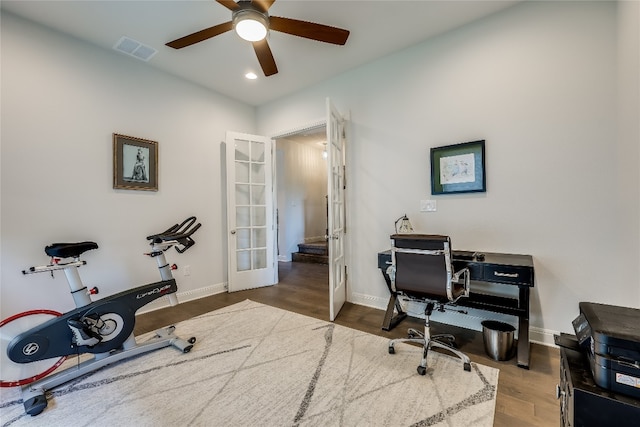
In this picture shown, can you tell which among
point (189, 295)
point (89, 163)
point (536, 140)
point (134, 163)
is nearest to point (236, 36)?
point (134, 163)

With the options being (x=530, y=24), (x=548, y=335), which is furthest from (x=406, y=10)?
(x=548, y=335)

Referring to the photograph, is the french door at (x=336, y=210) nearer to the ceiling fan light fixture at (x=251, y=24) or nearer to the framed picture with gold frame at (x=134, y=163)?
the ceiling fan light fixture at (x=251, y=24)

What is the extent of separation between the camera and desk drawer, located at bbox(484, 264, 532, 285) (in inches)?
76.4

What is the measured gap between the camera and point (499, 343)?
78.6 inches

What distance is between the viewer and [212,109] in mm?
3770

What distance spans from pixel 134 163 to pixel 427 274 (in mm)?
3213

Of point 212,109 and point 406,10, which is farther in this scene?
point 212,109

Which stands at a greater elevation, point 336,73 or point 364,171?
point 336,73

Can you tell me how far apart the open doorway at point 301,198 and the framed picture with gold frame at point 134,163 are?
2772 millimetres

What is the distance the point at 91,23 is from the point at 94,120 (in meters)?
0.86

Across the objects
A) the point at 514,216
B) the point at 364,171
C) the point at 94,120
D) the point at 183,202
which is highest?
the point at 94,120

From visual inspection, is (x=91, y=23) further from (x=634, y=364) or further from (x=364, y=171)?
(x=634, y=364)

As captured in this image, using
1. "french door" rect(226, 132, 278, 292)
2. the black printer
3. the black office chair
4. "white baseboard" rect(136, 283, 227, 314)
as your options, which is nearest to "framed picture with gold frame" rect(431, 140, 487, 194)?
the black office chair

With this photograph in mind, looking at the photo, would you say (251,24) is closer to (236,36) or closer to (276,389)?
(236,36)
